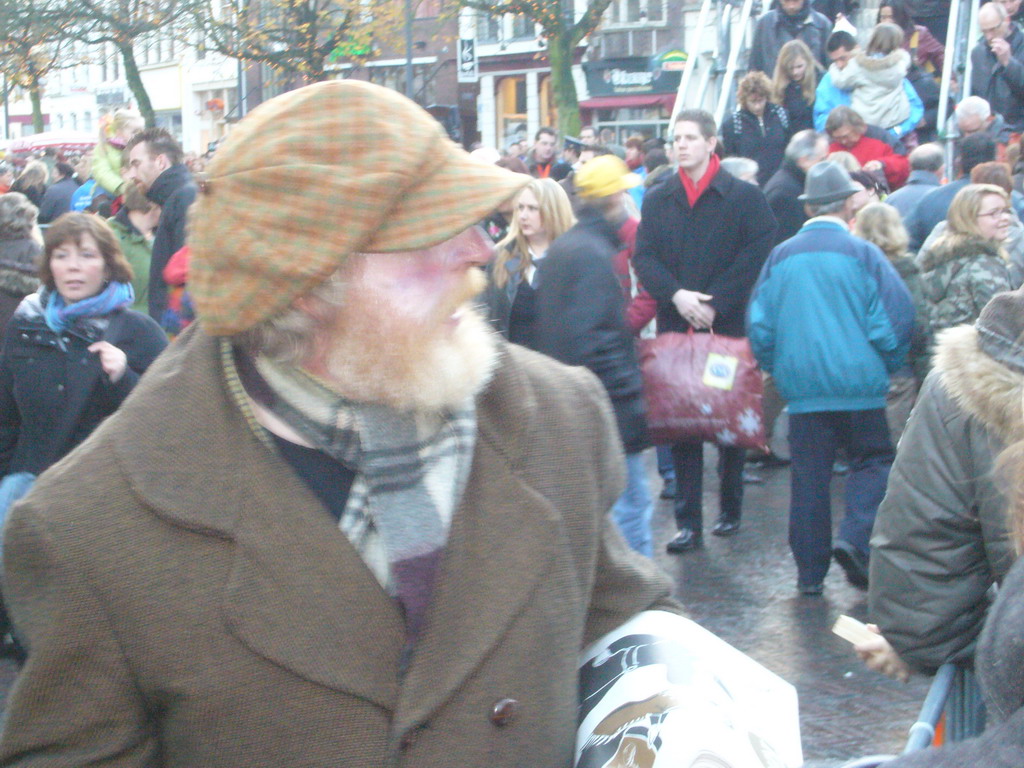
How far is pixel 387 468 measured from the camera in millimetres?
1695

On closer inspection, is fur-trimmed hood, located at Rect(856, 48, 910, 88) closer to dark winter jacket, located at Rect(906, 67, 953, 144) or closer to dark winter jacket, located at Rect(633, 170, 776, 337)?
dark winter jacket, located at Rect(906, 67, 953, 144)

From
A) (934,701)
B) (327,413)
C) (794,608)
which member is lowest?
(794,608)

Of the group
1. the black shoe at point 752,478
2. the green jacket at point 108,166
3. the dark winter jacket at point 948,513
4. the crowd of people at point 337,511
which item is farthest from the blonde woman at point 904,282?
the green jacket at point 108,166

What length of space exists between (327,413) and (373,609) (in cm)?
27

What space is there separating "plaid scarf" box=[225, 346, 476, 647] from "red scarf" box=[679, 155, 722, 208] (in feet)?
15.9

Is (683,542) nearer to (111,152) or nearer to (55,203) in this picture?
(111,152)

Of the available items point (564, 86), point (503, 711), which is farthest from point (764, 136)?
point (564, 86)

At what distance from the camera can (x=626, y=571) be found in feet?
6.28

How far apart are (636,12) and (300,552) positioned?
3942 centimetres

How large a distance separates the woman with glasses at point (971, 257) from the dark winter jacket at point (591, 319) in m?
1.95

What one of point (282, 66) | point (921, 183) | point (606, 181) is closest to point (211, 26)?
point (282, 66)

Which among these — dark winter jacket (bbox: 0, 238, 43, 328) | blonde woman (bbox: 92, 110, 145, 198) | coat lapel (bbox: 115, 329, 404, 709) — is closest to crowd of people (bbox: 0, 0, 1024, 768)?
coat lapel (bbox: 115, 329, 404, 709)

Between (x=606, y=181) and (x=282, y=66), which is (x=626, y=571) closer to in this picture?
(x=606, y=181)

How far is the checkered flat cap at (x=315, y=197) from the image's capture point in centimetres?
160
